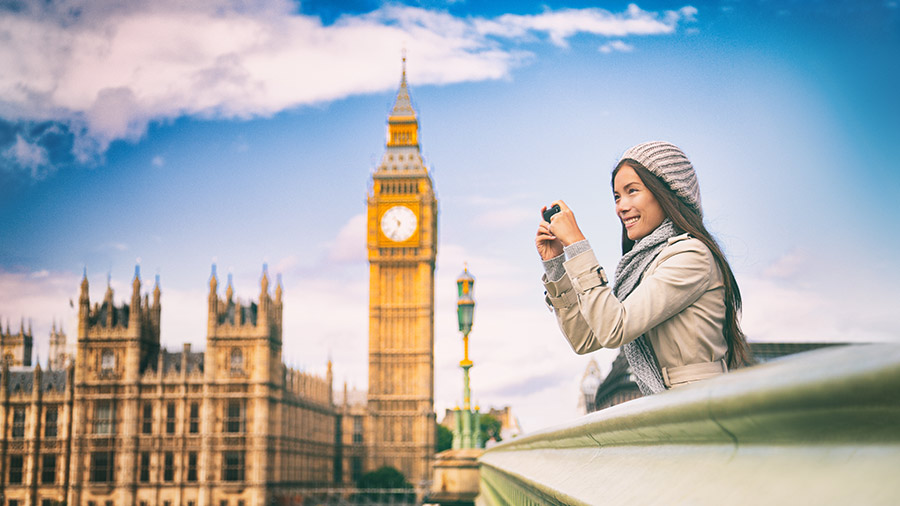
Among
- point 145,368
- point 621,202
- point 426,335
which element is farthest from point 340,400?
point 621,202

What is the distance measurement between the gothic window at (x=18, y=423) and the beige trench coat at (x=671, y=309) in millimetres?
49951

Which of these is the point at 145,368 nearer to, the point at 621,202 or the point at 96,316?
the point at 96,316

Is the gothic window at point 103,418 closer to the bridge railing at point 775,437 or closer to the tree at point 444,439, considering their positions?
the tree at point 444,439

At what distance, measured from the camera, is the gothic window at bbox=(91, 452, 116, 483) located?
4438 centimetres

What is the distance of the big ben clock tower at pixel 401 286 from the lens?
5909cm

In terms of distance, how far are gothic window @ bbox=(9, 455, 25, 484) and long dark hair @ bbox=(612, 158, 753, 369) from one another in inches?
1960

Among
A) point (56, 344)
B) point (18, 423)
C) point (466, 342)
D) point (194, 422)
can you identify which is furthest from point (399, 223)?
point (466, 342)

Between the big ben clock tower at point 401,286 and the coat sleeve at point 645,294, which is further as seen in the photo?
the big ben clock tower at point 401,286

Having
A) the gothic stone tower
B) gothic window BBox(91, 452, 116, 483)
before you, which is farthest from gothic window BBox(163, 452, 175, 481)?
gothic window BBox(91, 452, 116, 483)

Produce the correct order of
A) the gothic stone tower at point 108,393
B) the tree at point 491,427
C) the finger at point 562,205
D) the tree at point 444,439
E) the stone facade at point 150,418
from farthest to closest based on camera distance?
the tree at point 491,427, the tree at point 444,439, the stone facade at point 150,418, the gothic stone tower at point 108,393, the finger at point 562,205

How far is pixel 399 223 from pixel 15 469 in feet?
88.3

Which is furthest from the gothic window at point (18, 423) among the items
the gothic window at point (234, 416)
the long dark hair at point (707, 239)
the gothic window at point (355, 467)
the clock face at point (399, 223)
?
the long dark hair at point (707, 239)

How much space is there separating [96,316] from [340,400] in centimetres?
3008

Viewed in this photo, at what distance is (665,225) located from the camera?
7.05 feet
